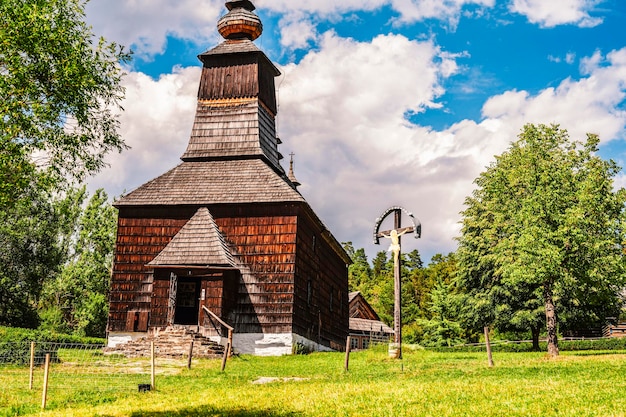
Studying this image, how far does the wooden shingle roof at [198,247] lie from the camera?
2747 cm

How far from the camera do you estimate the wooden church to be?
90.5ft

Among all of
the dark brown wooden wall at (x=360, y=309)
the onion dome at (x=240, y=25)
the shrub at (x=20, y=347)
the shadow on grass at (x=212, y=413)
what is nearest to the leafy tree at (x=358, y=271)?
the dark brown wooden wall at (x=360, y=309)

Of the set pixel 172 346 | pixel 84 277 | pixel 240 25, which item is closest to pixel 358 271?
pixel 84 277

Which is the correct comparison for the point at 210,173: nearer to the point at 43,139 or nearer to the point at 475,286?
the point at 43,139

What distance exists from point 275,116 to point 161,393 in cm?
2448

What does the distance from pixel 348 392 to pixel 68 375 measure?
30.1ft

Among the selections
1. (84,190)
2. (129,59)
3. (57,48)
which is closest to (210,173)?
(129,59)

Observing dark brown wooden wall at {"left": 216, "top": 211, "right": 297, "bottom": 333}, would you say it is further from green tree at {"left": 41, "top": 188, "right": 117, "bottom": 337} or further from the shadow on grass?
green tree at {"left": 41, "top": 188, "right": 117, "bottom": 337}

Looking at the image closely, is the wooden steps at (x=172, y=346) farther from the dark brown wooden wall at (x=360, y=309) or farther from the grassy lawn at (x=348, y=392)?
the dark brown wooden wall at (x=360, y=309)

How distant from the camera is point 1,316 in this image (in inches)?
1789

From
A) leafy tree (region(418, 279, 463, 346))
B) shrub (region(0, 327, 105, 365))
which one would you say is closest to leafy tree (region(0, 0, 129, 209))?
shrub (region(0, 327, 105, 365))

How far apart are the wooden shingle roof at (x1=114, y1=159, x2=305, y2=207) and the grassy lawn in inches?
412

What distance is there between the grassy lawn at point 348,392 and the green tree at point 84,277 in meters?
28.1

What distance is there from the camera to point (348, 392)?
1372 cm
